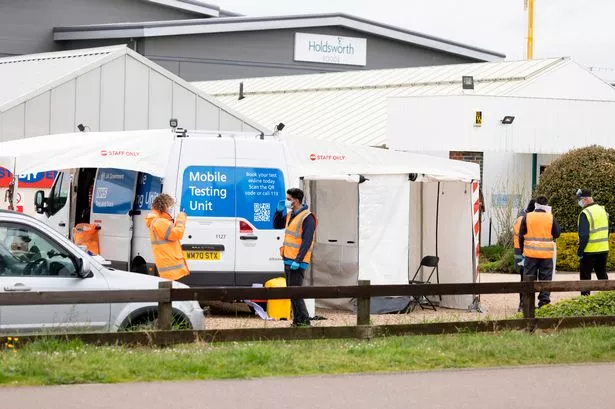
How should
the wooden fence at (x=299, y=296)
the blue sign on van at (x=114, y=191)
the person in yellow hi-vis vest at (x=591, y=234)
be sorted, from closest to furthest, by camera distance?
the wooden fence at (x=299, y=296), the blue sign on van at (x=114, y=191), the person in yellow hi-vis vest at (x=591, y=234)

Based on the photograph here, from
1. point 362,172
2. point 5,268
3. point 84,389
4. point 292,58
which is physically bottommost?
point 84,389

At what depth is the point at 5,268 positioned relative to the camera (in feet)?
38.1

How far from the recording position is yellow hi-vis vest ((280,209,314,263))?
49.8 ft

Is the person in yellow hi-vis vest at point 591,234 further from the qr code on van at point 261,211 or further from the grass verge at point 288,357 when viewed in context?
the grass verge at point 288,357

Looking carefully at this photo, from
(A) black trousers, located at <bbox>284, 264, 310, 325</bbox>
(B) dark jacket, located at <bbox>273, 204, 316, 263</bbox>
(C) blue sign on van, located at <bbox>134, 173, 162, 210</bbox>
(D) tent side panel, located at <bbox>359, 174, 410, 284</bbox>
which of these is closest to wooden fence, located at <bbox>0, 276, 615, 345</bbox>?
(A) black trousers, located at <bbox>284, 264, 310, 325</bbox>

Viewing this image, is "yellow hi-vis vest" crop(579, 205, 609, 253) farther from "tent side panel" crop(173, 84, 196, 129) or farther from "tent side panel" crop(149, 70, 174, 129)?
"tent side panel" crop(149, 70, 174, 129)

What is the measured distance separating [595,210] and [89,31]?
3154 centimetres

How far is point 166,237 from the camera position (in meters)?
14.9

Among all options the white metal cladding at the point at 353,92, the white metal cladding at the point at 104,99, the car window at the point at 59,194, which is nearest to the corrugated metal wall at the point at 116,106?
the white metal cladding at the point at 104,99

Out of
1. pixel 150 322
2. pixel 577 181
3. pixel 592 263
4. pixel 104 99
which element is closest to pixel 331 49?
pixel 577 181

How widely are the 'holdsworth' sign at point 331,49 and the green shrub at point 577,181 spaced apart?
2520 centimetres

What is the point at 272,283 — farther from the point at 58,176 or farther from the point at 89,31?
the point at 89,31

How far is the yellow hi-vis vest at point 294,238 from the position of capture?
1516 cm

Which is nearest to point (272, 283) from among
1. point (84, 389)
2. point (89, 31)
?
point (84, 389)
